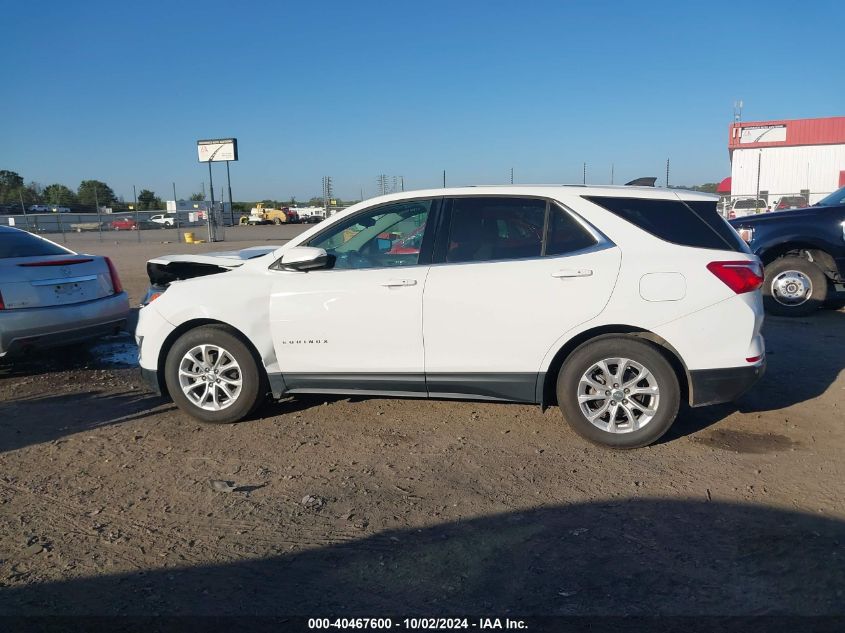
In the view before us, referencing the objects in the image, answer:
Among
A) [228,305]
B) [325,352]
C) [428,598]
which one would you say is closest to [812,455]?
[428,598]

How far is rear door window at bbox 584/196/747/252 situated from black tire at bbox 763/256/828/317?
5177 mm

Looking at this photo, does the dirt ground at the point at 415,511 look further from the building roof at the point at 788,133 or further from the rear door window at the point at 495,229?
the building roof at the point at 788,133

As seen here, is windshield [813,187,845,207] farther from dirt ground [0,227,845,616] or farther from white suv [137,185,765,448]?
white suv [137,185,765,448]

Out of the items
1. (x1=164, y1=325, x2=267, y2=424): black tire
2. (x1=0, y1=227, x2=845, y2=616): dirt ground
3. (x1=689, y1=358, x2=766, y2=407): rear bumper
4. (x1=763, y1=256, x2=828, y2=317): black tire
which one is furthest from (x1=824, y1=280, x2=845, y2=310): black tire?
Answer: (x1=164, y1=325, x2=267, y2=424): black tire

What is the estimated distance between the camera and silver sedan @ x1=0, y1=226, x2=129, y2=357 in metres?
6.30

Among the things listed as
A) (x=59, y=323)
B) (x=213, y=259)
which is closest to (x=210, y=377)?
(x=213, y=259)

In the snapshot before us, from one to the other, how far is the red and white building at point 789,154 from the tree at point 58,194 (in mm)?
56372

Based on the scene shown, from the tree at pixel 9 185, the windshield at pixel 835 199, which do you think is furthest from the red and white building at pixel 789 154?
the tree at pixel 9 185

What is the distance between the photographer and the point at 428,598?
9.74ft

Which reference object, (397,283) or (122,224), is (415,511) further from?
(122,224)

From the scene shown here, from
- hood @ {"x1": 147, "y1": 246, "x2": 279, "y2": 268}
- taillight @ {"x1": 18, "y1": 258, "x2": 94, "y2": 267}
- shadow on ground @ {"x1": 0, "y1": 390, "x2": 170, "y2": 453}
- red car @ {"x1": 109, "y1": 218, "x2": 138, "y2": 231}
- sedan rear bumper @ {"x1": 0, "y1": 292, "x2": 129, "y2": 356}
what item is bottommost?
shadow on ground @ {"x1": 0, "y1": 390, "x2": 170, "y2": 453}

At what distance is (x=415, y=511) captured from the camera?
12.4 feet

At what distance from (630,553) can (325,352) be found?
2556mm

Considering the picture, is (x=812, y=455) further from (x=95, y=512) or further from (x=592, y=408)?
(x=95, y=512)
